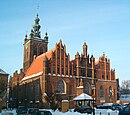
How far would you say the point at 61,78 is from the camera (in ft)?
182

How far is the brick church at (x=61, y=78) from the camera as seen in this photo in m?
54.0

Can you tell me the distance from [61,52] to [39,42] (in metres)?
19.7

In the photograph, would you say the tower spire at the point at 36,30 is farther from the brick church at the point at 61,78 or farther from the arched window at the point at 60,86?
the arched window at the point at 60,86

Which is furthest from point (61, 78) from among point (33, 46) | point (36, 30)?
point (36, 30)

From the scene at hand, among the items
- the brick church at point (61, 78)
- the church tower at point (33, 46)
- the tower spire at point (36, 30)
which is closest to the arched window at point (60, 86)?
the brick church at point (61, 78)

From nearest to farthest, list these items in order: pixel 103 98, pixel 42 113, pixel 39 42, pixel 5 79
Answer: 1. pixel 42 113
2. pixel 5 79
3. pixel 103 98
4. pixel 39 42

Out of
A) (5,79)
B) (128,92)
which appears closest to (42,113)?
(5,79)

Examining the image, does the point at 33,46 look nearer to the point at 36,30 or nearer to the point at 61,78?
the point at 36,30

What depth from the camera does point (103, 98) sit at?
62.8m

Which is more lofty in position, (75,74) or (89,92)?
(75,74)

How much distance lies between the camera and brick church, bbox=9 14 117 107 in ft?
177

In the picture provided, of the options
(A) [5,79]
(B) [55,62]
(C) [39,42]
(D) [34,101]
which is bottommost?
(D) [34,101]

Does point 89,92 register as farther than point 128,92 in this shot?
No

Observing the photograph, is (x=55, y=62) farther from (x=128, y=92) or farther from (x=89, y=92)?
(x=128, y=92)
